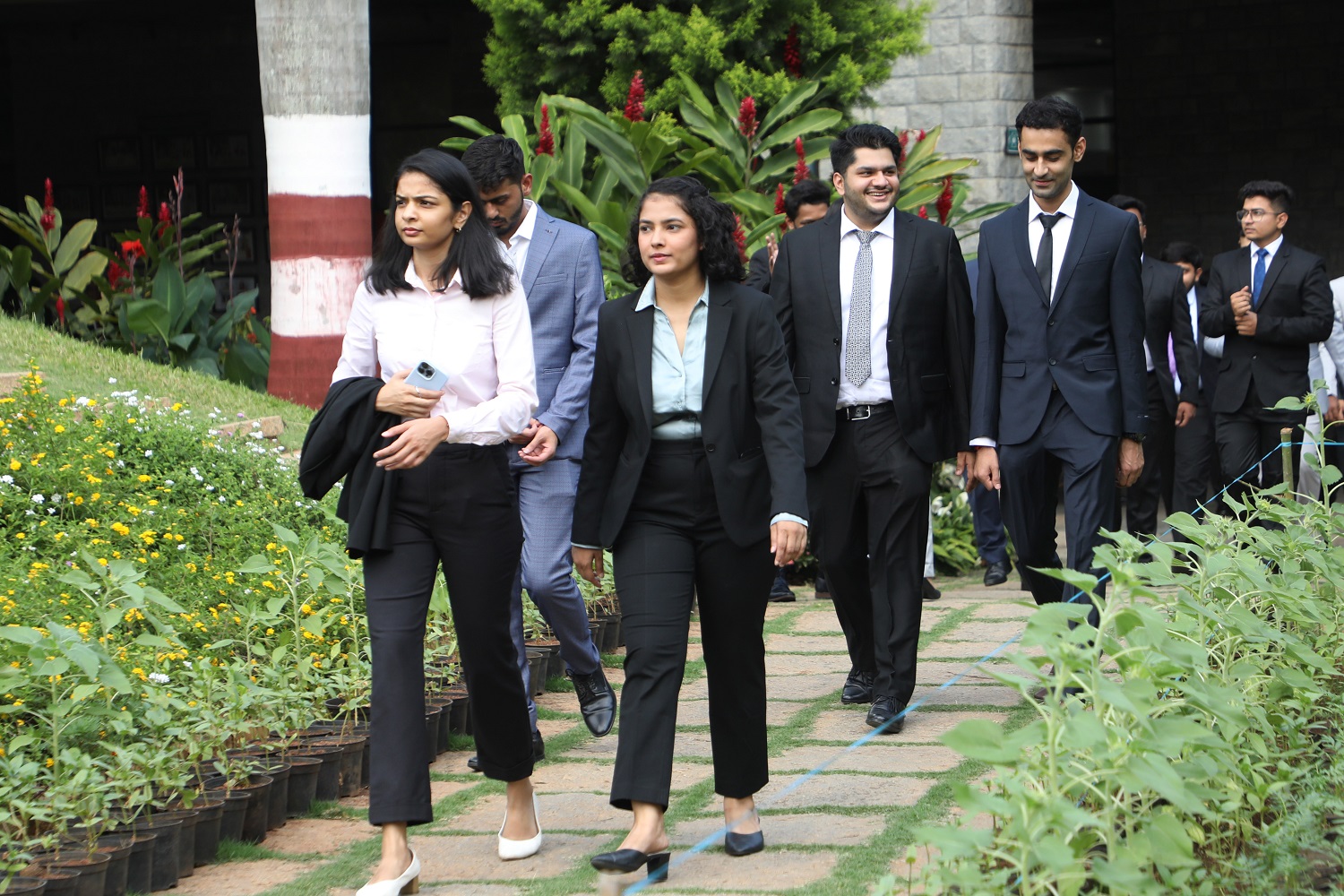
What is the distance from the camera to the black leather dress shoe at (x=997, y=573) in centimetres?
812

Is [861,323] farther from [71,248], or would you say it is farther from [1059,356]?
[71,248]

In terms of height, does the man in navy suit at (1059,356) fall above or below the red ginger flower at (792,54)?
below

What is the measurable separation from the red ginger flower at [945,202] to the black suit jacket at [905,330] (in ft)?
11.1

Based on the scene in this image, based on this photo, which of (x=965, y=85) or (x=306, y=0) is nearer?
(x=306, y=0)

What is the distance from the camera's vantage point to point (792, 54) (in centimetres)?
981

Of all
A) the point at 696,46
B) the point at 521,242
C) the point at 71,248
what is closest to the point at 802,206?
the point at 521,242

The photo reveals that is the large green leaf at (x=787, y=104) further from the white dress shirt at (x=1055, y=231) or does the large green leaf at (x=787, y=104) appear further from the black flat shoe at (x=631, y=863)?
the black flat shoe at (x=631, y=863)

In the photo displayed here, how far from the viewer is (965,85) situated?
1068 cm

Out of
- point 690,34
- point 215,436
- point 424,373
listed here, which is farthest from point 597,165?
point 424,373

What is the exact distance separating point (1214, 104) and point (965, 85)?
4282 millimetres

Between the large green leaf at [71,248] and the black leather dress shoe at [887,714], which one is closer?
the black leather dress shoe at [887,714]

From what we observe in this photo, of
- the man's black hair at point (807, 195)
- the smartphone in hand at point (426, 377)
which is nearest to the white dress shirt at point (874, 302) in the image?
the man's black hair at point (807, 195)

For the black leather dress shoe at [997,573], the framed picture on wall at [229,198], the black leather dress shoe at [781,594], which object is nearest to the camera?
the black leather dress shoe at [781,594]

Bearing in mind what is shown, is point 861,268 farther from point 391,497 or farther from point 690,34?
point 690,34
